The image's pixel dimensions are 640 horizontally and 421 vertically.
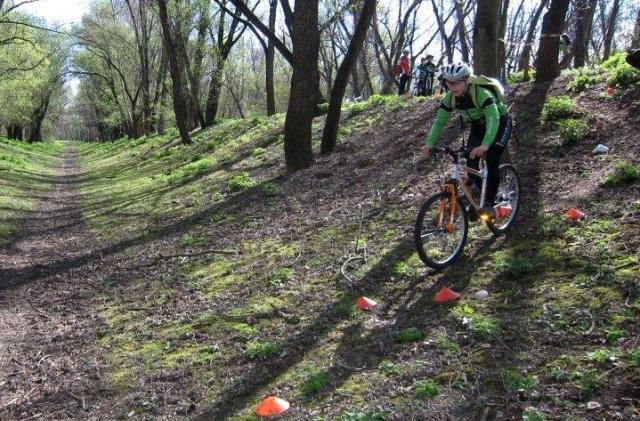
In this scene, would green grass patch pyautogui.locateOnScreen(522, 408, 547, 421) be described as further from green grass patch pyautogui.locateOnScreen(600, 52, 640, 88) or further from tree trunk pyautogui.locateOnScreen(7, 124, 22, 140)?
tree trunk pyautogui.locateOnScreen(7, 124, 22, 140)

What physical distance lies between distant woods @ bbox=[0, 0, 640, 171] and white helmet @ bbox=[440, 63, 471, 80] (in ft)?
7.43

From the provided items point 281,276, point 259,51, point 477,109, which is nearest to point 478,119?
point 477,109

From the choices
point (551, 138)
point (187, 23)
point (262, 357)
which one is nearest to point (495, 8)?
point (551, 138)

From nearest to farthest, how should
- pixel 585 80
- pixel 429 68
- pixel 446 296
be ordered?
1. pixel 446 296
2. pixel 585 80
3. pixel 429 68

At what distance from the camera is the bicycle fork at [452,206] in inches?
227

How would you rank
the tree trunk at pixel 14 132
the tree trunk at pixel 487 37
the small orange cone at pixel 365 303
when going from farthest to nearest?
the tree trunk at pixel 14 132 → the tree trunk at pixel 487 37 → the small orange cone at pixel 365 303

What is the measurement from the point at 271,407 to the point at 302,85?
811cm

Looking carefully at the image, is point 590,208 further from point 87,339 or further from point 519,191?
point 87,339

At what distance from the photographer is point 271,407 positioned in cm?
383

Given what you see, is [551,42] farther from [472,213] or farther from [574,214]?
[472,213]

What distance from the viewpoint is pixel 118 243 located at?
31.1ft

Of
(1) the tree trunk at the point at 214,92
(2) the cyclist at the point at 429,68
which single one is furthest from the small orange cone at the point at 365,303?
(1) the tree trunk at the point at 214,92

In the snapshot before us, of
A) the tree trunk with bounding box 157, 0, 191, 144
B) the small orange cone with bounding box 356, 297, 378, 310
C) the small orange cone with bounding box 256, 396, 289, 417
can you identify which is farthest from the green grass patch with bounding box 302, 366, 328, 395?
the tree trunk with bounding box 157, 0, 191, 144

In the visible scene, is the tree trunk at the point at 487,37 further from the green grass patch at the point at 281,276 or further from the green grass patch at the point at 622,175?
the green grass patch at the point at 281,276
